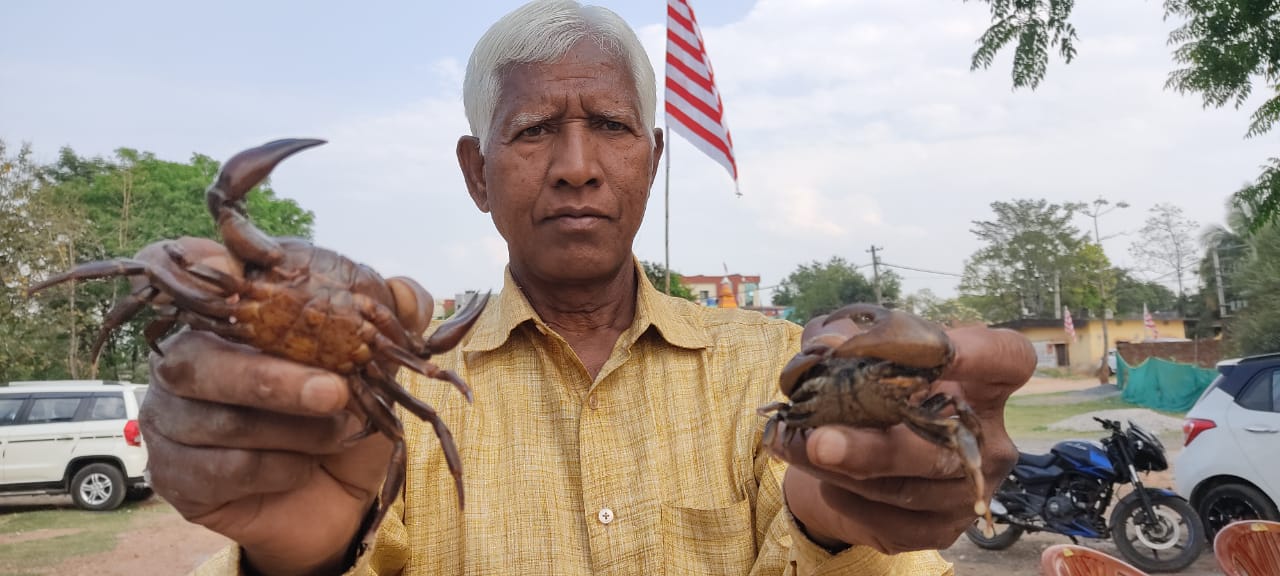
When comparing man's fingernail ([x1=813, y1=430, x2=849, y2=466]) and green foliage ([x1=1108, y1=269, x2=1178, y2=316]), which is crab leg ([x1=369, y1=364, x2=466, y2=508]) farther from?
green foliage ([x1=1108, y1=269, x2=1178, y2=316])

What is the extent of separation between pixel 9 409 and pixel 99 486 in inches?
66.2

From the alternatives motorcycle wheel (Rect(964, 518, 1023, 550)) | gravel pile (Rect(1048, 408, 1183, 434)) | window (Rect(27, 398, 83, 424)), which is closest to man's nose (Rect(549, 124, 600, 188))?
motorcycle wheel (Rect(964, 518, 1023, 550))

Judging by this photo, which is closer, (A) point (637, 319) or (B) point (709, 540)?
(B) point (709, 540)

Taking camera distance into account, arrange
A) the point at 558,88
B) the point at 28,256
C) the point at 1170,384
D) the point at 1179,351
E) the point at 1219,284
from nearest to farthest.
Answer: the point at 558,88, the point at 28,256, the point at 1170,384, the point at 1179,351, the point at 1219,284

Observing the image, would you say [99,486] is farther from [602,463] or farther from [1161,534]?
[1161,534]

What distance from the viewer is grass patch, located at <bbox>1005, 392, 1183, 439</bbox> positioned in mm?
→ 20812

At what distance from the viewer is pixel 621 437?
8.49ft

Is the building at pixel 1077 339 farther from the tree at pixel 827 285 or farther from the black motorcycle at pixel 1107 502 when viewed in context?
the black motorcycle at pixel 1107 502

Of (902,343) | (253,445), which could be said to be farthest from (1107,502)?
(253,445)

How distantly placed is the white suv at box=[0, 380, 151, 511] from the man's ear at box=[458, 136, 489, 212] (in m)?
11.9

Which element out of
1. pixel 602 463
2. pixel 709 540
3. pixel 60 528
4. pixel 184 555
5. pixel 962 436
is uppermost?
pixel 962 436

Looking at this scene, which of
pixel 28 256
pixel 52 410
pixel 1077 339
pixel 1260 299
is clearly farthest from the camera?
pixel 1077 339

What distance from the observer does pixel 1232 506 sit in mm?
8805

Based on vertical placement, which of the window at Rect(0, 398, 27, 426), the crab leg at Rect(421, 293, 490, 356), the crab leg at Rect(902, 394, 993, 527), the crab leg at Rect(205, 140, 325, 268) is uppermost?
the crab leg at Rect(205, 140, 325, 268)
